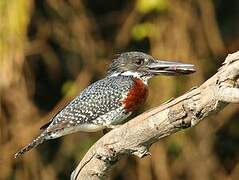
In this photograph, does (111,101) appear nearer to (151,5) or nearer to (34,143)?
(34,143)

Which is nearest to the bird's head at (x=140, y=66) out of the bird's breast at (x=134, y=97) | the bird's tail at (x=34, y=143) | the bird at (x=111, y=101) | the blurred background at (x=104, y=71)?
the bird at (x=111, y=101)

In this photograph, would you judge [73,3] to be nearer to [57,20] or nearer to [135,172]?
[57,20]

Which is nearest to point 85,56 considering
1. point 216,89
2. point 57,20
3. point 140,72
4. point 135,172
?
point 57,20

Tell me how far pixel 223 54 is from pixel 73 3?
1.33m

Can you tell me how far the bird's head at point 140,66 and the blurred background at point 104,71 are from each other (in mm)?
1503

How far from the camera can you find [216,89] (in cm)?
362

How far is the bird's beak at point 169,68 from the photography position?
15.1 ft

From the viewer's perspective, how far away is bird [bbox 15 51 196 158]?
4.77 metres

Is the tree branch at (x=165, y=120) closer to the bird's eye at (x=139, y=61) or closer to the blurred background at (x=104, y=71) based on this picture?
the bird's eye at (x=139, y=61)

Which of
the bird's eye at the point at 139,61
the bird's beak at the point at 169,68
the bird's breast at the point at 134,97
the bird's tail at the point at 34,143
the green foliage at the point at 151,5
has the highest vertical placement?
the green foliage at the point at 151,5

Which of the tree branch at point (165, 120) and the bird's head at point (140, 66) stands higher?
the bird's head at point (140, 66)

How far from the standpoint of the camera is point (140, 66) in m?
5.05

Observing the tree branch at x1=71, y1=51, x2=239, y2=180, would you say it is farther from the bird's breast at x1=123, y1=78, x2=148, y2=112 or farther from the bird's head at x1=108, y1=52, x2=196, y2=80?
the bird's head at x1=108, y1=52, x2=196, y2=80

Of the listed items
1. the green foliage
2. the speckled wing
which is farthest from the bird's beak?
the green foliage
